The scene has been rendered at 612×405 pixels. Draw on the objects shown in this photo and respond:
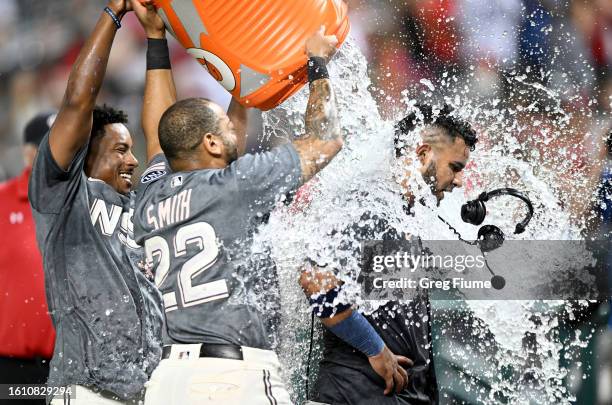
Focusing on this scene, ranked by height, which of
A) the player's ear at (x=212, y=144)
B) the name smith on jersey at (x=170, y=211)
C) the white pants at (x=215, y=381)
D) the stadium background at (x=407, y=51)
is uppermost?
the stadium background at (x=407, y=51)

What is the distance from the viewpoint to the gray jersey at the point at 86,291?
2873 mm

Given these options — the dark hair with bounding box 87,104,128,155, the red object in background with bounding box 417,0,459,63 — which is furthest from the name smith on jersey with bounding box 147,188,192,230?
the red object in background with bounding box 417,0,459,63

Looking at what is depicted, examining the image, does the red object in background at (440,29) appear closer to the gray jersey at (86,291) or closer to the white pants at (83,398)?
the gray jersey at (86,291)

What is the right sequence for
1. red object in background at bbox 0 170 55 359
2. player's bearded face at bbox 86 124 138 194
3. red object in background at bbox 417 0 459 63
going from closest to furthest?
player's bearded face at bbox 86 124 138 194, red object in background at bbox 0 170 55 359, red object in background at bbox 417 0 459 63

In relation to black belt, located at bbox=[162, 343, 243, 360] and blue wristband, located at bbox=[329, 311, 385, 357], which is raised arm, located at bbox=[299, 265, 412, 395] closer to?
blue wristband, located at bbox=[329, 311, 385, 357]

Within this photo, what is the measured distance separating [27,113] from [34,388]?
2092 mm

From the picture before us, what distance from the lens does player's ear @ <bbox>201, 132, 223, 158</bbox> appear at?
2.51 metres

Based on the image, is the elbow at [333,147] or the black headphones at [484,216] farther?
the black headphones at [484,216]

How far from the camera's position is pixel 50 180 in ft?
9.37

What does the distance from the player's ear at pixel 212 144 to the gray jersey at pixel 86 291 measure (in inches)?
24.5

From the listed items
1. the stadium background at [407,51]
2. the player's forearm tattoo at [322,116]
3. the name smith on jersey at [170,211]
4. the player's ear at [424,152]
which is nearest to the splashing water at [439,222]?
the player's ear at [424,152]

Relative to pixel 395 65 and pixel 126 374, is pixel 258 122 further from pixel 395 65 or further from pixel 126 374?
pixel 126 374

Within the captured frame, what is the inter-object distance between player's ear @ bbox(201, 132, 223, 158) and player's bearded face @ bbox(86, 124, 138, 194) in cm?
90

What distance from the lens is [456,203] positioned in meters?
3.74
